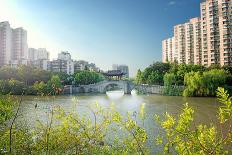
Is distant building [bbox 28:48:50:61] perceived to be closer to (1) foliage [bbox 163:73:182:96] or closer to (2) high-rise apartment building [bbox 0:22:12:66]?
(2) high-rise apartment building [bbox 0:22:12:66]

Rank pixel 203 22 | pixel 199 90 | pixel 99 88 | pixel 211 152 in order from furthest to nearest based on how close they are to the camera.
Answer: pixel 99 88
pixel 203 22
pixel 199 90
pixel 211 152

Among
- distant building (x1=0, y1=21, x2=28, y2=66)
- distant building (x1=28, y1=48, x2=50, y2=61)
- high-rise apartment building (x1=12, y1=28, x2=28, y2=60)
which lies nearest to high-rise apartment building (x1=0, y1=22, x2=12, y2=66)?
distant building (x1=0, y1=21, x2=28, y2=66)

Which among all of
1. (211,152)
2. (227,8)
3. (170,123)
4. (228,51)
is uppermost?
(227,8)

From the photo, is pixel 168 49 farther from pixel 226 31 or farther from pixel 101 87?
pixel 226 31

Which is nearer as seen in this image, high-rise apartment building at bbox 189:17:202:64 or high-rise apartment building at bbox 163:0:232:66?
high-rise apartment building at bbox 163:0:232:66

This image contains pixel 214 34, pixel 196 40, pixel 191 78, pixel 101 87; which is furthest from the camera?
pixel 101 87

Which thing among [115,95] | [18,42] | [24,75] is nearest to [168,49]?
[115,95]

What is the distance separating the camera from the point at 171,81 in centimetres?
5091

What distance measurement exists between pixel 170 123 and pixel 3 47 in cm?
7822

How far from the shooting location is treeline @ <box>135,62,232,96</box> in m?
42.2

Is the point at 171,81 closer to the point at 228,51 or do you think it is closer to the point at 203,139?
the point at 228,51

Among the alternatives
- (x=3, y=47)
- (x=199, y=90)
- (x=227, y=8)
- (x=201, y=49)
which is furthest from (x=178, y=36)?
(x=3, y=47)

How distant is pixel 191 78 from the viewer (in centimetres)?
4378

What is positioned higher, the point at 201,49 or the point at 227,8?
the point at 227,8
